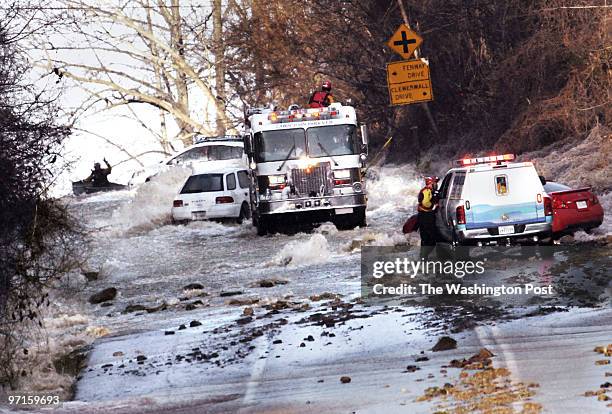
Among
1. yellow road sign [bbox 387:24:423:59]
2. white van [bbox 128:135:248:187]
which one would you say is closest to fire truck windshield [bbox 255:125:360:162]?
yellow road sign [bbox 387:24:423:59]

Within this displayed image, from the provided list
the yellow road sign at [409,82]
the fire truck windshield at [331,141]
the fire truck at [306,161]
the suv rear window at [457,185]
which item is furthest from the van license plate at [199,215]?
the suv rear window at [457,185]

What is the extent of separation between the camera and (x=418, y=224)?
22703mm

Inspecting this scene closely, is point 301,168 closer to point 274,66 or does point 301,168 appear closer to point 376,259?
point 376,259

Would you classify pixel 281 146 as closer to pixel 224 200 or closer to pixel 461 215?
pixel 224 200

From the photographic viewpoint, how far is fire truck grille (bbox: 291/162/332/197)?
1115 inches

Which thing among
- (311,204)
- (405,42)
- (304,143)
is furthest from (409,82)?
(311,204)

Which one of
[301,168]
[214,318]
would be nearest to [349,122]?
[301,168]

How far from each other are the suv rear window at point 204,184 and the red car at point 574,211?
1290cm

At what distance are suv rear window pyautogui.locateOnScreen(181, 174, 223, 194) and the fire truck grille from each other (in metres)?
5.22

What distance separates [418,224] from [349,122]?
6274mm

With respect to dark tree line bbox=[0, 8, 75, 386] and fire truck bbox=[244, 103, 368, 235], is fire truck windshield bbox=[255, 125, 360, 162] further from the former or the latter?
dark tree line bbox=[0, 8, 75, 386]

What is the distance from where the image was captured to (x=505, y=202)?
20.6 m

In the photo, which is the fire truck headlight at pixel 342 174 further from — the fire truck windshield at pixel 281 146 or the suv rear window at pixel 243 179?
the suv rear window at pixel 243 179

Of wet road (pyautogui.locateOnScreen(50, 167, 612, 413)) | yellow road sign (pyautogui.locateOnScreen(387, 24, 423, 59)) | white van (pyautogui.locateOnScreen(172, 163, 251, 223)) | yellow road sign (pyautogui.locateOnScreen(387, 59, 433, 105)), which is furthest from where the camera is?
yellow road sign (pyautogui.locateOnScreen(387, 59, 433, 105))
